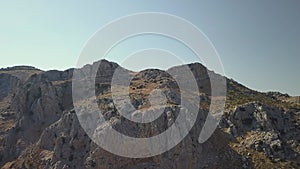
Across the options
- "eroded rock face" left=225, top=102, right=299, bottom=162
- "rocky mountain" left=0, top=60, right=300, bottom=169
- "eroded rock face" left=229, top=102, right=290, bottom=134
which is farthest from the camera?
"eroded rock face" left=229, top=102, right=290, bottom=134

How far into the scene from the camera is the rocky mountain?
6064 centimetres

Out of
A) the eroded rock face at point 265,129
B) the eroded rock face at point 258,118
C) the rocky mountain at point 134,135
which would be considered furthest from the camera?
the eroded rock face at point 258,118

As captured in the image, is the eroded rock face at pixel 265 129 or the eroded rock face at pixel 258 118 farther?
the eroded rock face at pixel 258 118

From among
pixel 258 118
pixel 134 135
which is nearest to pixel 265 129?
pixel 258 118

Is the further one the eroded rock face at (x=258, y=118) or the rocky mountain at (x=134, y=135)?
the eroded rock face at (x=258, y=118)

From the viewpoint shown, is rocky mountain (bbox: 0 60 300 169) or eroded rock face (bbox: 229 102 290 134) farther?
eroded rock face (bbox: 229 102 290 134)

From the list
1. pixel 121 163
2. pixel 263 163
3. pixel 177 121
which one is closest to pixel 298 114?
pixel 263 163

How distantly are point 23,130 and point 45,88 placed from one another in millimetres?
12748

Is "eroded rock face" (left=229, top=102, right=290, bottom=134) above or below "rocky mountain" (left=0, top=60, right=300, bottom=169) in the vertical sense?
above

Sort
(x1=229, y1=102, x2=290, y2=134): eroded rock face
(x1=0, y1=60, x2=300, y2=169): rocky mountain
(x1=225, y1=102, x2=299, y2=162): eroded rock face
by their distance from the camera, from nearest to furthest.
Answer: (x1=0, y1=60, x2=300, y2=169): rocky mountain < (x1=225, y1=102, x2=299, y2=162): eroded rock face < (x1=229, y1=102, x2=290, y2=134): eroded rock face

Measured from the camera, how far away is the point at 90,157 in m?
61.2

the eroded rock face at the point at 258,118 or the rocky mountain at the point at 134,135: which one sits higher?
the eroded rock face at the point at 258,118

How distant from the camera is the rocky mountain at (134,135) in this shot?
60.6 m

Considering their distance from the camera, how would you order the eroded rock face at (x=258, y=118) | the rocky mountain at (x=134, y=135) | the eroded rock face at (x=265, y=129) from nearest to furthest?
1. the rocky mountain at (x=134, y=135)
2. the eroded rock face at (x=265, y=129)
3. the eroded rock face at (x=258, y=118)
